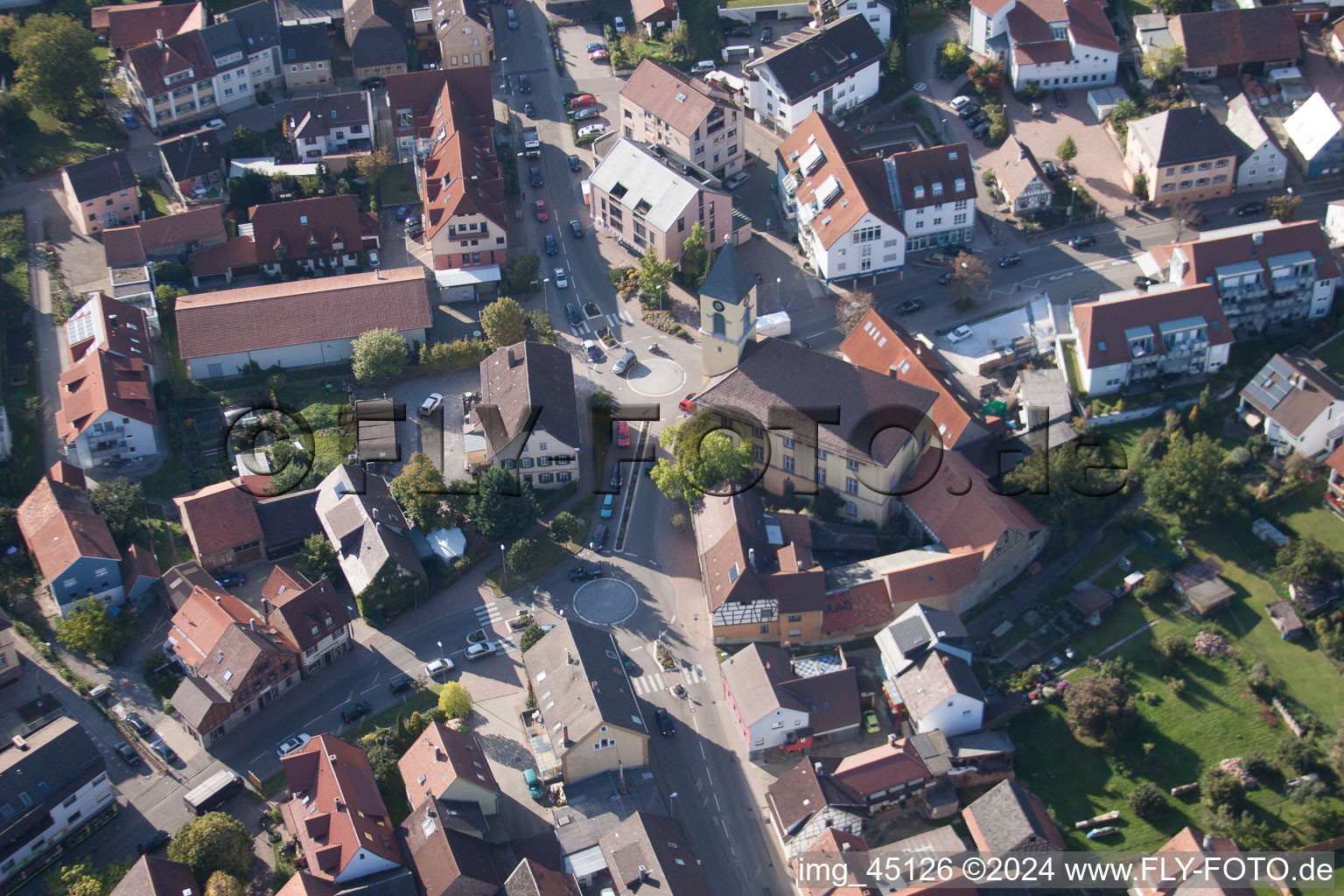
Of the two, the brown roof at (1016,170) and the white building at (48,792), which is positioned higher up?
the brown roof at (1016,170)

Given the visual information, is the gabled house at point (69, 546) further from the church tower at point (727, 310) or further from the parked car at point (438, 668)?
the church tower at point (727, 310)

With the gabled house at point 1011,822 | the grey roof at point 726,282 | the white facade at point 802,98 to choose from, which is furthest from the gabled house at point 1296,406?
the white facade at point 802,98

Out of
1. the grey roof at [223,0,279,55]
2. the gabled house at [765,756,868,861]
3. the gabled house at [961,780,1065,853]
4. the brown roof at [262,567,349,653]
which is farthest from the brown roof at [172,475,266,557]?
the grey roof at [223,0,279,55]

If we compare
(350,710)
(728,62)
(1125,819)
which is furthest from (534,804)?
(728,62)

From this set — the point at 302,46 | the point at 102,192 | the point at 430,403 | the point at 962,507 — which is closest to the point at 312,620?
the point at 430,403

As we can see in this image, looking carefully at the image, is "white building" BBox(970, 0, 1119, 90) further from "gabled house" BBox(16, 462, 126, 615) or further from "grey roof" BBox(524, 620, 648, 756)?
"gabled house" BBox(16, 462, 126, 615)

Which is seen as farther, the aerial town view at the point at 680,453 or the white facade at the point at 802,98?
the white facade at the point at 802,98

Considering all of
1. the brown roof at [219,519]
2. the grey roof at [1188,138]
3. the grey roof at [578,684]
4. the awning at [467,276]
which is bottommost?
the grey roof at [578,684]
